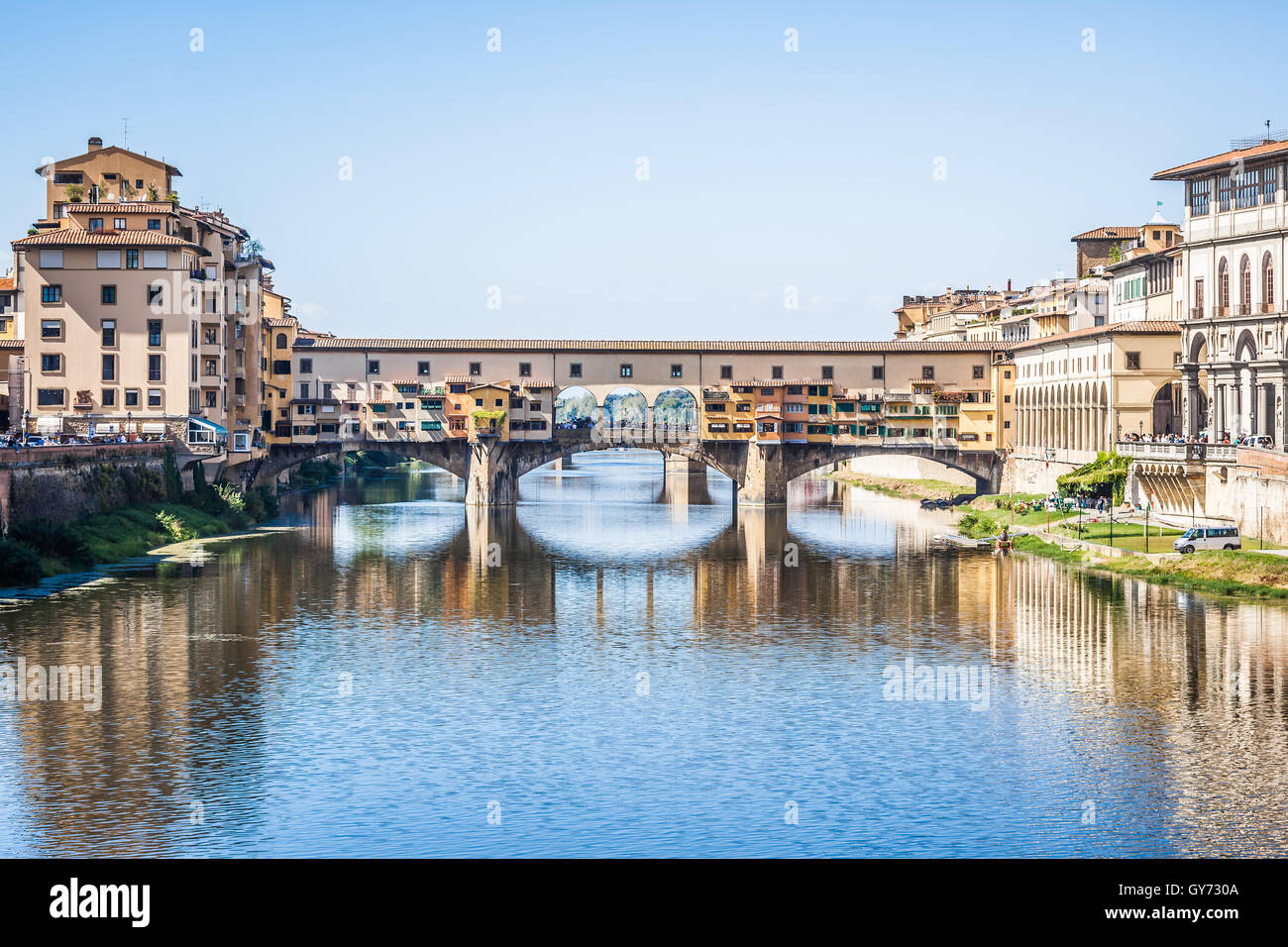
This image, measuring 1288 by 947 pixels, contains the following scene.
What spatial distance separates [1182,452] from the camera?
271 feet

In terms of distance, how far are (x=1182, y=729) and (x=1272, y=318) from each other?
50.7 m

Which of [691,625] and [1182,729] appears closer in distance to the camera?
[1182,729]

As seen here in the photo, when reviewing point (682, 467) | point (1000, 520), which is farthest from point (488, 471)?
point (682, 467)

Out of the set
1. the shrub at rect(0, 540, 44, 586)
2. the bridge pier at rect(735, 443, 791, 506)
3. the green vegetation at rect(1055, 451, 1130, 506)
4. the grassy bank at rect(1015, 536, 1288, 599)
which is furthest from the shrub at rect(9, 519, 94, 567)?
the bridge pier at rect(735, 443, 791, 506)

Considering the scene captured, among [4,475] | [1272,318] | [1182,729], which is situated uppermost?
[1272,318]

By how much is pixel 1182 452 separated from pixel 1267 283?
1132cm

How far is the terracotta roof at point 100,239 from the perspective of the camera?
9050 cm

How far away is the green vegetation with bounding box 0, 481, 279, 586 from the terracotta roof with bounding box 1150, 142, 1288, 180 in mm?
57992

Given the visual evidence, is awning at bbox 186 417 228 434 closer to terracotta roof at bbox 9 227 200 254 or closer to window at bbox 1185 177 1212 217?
terracotta roof at bbox 9 227 200 254

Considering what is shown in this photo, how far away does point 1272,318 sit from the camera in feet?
279

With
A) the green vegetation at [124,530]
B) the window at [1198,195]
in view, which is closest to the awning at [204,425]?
the green vegetation at [124,530]
